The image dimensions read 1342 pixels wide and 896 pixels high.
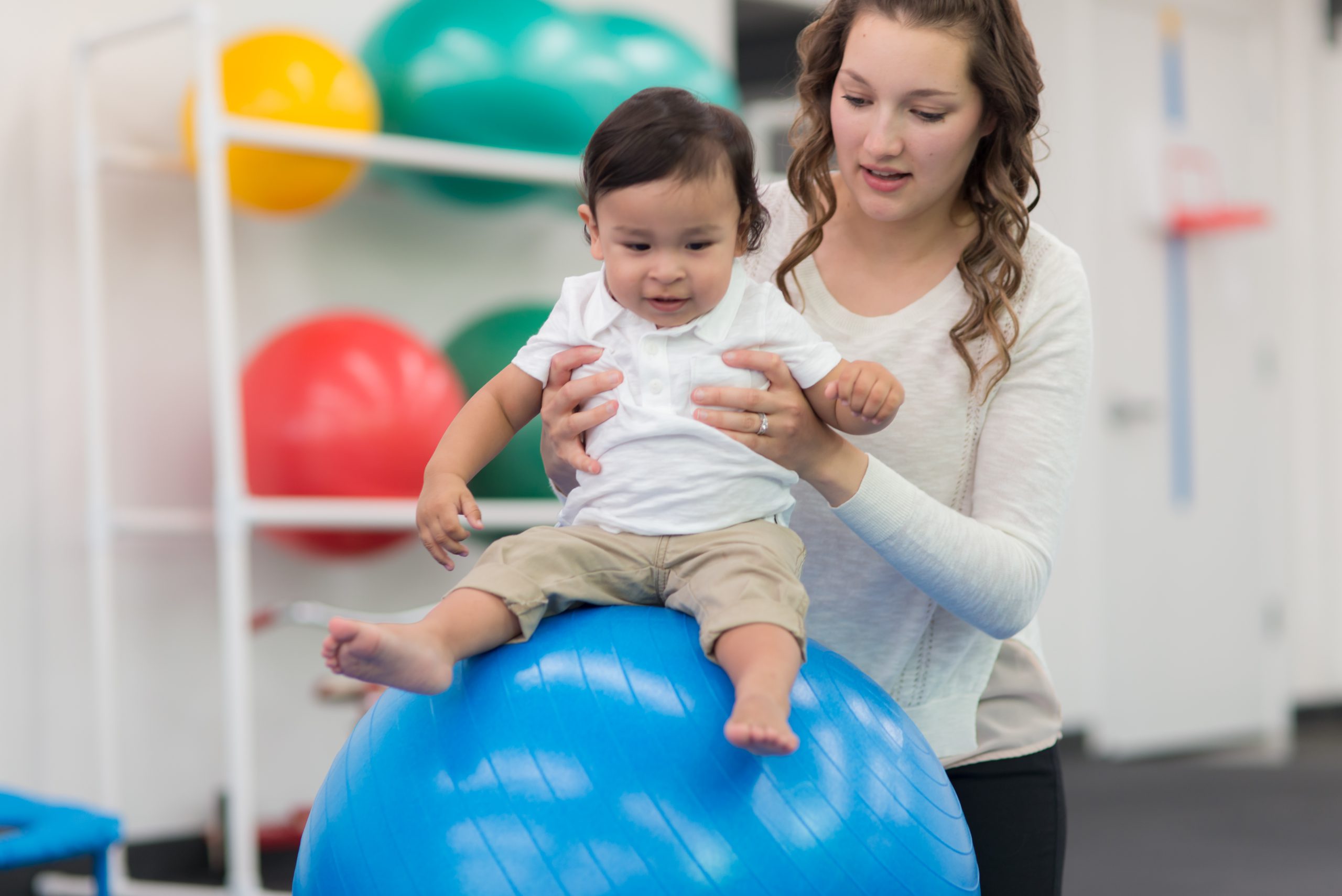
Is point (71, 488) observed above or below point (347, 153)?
below

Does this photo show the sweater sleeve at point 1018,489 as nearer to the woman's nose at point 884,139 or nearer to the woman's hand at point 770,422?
the woman's hand at point 770,422

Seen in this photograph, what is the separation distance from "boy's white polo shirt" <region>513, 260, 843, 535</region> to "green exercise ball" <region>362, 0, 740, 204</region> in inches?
75.6

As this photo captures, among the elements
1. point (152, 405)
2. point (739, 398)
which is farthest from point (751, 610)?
point (152, 405)

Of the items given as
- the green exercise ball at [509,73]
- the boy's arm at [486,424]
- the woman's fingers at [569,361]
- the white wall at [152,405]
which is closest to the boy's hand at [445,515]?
the boy's arm at [486,424]

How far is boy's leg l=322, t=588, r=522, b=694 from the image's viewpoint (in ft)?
3.49

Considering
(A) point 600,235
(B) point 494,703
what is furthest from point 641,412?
(B) point 494,703

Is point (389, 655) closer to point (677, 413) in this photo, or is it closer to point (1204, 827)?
point (677, 413)

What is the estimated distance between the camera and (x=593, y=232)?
129cm

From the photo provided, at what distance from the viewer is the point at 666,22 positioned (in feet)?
13.4

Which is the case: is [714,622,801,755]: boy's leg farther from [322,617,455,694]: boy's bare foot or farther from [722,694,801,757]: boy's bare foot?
[322,617,455,694]: boy's bare foot

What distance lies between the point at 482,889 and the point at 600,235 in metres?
0.53

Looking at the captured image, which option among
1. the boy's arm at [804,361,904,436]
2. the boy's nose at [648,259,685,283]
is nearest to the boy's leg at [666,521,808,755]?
the boy's arm at [804,361,904,436]

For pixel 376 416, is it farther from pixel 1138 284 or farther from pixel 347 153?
pixel 1138 284

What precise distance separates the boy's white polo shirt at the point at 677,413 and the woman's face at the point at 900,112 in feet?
0.49
